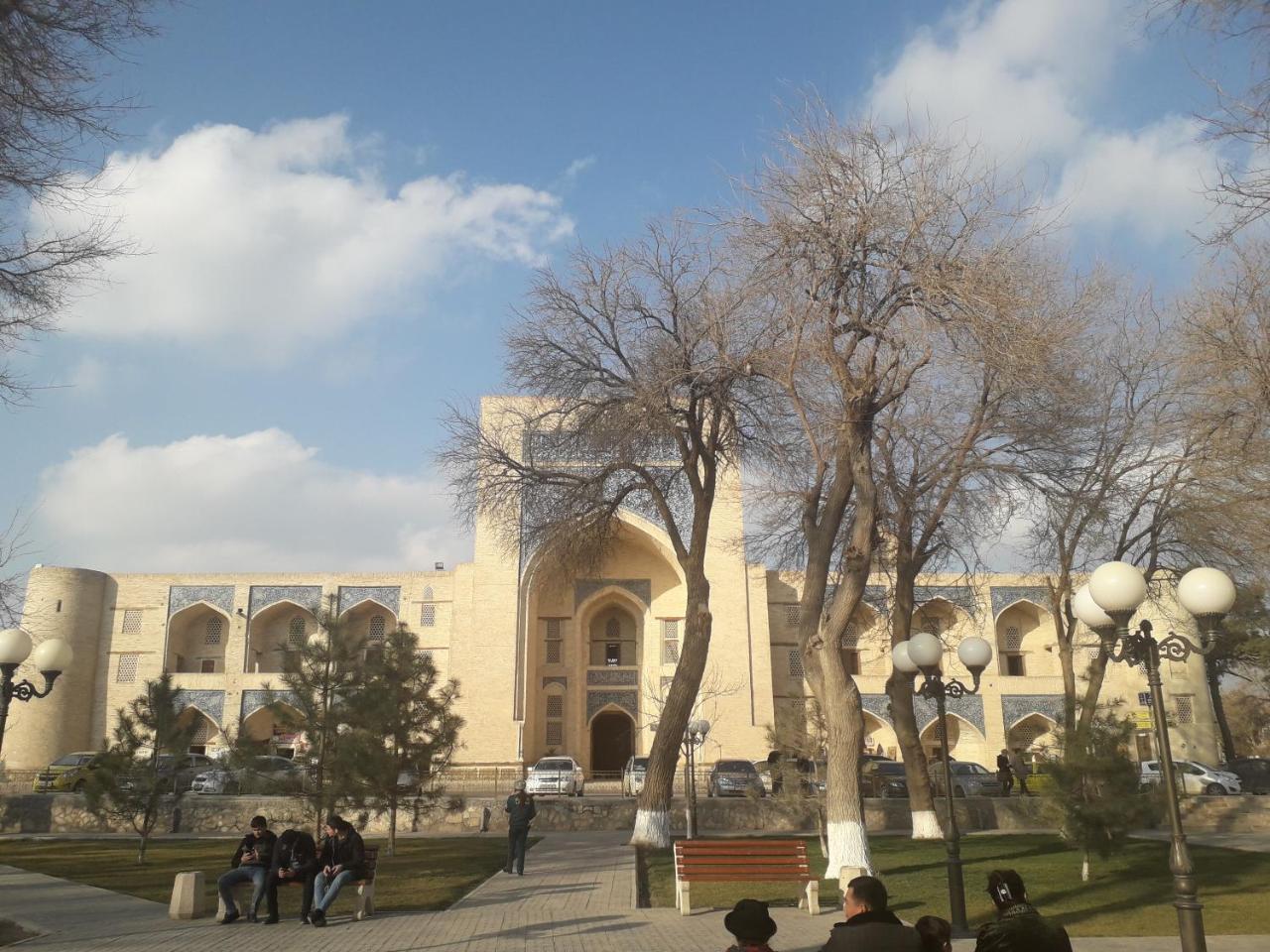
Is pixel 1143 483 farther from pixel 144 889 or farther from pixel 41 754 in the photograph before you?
pixel 41 754

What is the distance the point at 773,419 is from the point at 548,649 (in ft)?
67.8

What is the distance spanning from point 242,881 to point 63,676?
1089 inches

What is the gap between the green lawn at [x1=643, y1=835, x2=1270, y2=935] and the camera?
930cm

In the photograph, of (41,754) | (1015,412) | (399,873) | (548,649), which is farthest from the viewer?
(548,649)

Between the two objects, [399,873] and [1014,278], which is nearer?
[1014,278]

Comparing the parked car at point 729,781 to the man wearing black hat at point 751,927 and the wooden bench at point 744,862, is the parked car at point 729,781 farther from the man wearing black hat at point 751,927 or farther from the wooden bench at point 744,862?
the man wearing black hat at point 751,927

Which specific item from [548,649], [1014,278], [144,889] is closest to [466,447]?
[144,889]

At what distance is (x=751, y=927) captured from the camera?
3.76m

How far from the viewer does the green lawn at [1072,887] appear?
9.30 meters

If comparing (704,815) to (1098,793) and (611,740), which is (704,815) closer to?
(1098,793)

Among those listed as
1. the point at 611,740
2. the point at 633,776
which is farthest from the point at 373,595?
the point at 633,776

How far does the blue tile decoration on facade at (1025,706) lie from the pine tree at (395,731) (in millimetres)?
22925

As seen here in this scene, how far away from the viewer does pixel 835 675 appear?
11.2 m

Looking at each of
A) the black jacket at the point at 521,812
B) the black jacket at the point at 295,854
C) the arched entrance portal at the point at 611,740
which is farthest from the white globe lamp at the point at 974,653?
the arched entrance portal at the point at 611,740
